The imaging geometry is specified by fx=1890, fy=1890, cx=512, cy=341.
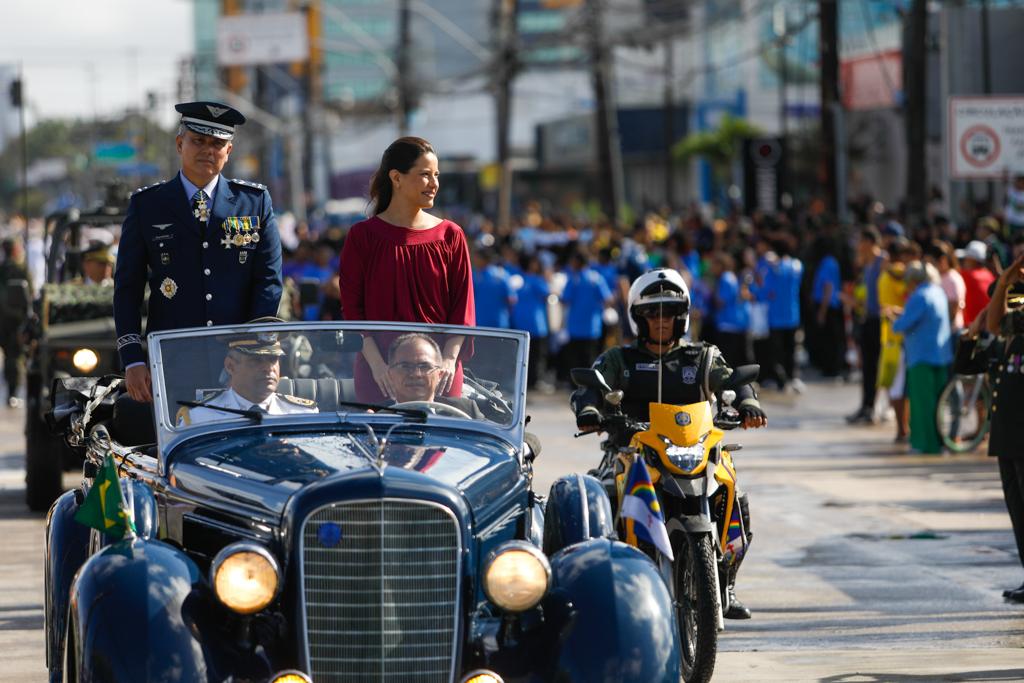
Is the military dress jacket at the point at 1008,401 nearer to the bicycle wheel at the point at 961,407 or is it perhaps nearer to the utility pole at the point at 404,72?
the bicycle wheel at the point at 961,407

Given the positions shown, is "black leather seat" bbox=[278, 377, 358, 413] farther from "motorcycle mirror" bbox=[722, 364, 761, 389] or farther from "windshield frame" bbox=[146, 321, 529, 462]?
"motorcycle mirror" bbox=[722, 364, 761, 389]

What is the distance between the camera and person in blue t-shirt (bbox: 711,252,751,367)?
24516 mm

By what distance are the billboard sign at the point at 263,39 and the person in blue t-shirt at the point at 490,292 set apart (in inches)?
1302

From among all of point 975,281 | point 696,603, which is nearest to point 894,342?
point 975,281

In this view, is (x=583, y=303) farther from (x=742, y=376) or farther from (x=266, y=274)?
(x=266, y=274)

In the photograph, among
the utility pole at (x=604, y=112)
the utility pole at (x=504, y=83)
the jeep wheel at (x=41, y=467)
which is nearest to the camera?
the jeep wheel at (x=41, y=467)

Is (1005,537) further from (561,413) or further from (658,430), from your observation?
(561,413)

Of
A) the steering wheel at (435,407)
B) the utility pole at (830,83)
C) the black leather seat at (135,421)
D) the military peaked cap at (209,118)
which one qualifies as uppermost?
the utility pole at (830,83)

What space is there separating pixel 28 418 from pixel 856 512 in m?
6.25

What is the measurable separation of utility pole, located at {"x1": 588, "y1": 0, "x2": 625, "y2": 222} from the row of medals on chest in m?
33.5

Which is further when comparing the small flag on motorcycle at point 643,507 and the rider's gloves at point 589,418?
the rider's gloves at point 589,418

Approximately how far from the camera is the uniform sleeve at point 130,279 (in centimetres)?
817

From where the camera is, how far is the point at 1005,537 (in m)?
12.7

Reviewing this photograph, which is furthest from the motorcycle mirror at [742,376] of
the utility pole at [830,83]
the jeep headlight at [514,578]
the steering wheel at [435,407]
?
the utility pole at [830,83]
